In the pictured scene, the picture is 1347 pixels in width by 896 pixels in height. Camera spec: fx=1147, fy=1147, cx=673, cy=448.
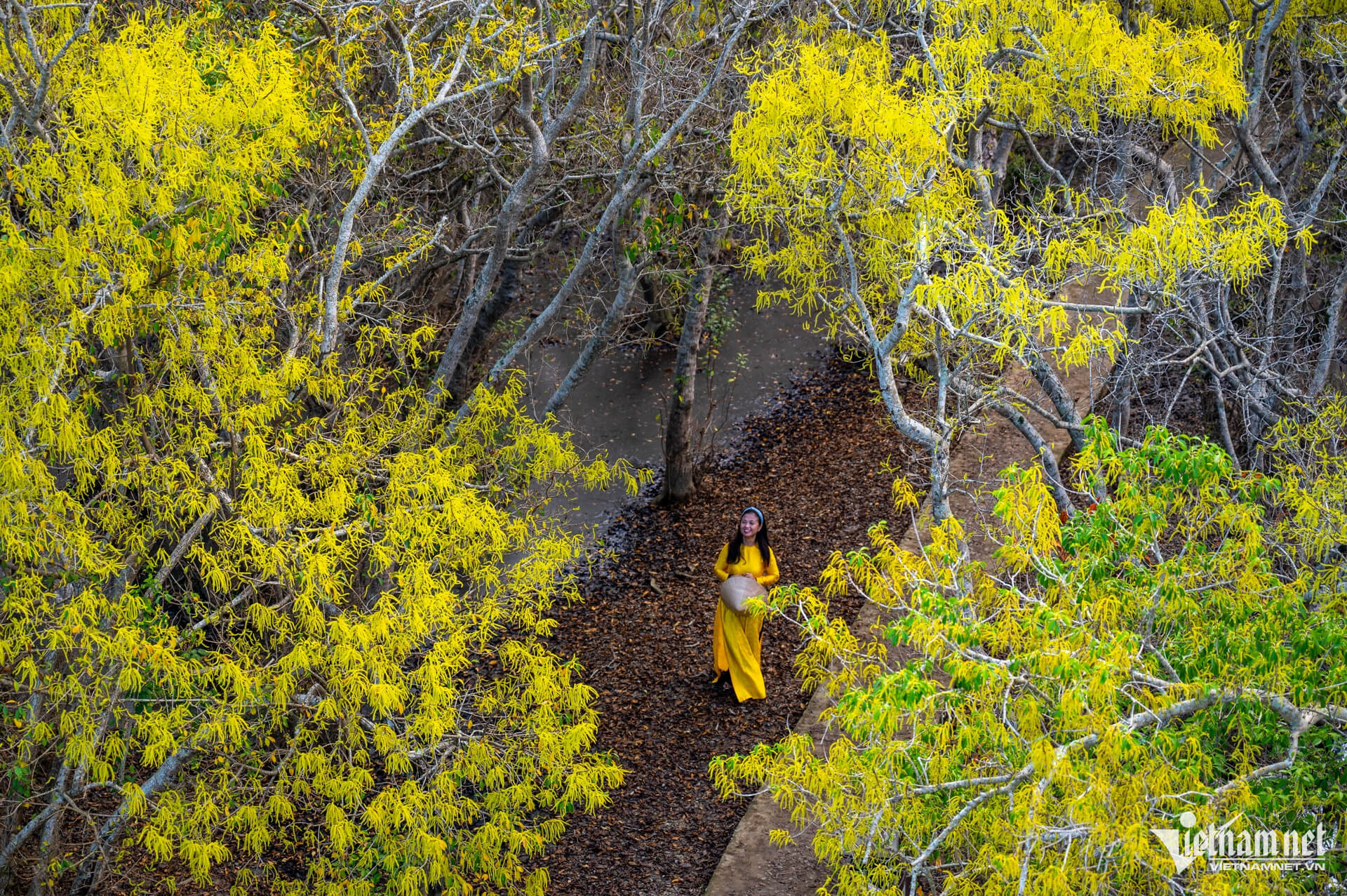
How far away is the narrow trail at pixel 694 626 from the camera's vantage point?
855 cm

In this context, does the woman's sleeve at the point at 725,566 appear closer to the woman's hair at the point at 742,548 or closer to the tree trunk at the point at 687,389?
the woman's hair at the point at 742,548

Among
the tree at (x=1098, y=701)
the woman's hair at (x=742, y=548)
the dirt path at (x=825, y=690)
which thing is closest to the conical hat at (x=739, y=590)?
the woman's hair at (x=742, y=548)

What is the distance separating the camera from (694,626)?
11078mm

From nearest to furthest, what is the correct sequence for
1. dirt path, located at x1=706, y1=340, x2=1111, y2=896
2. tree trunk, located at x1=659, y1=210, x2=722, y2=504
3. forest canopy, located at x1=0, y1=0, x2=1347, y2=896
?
forest canopy, located at x1=0, y1=0, x2=1347, y2=896
dirt path, located at x1=706, y1=340, x2=1111, y2=896
tree trunk, located at x1=659, y1=210, x2=722, y2=504

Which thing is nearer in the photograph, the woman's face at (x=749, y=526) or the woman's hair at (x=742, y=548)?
the woman's face at (x=749, y=526)

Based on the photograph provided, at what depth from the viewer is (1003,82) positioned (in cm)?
803

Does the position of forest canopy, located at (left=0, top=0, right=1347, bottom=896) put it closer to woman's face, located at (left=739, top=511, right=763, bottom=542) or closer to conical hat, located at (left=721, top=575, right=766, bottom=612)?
woman's face, located at (left=739, top=511, right=763, bottom=542)

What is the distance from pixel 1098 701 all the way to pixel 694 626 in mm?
6944

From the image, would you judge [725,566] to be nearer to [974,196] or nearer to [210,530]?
[974,196]

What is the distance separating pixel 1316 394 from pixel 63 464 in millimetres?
8886

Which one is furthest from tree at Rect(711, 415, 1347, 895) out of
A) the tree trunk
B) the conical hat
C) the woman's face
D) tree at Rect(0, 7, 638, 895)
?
the tree trunk

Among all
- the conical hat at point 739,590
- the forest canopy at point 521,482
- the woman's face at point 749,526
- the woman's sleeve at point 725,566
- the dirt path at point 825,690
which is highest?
the forest canopy at point 521,482

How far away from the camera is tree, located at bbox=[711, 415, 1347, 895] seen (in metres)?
4.23

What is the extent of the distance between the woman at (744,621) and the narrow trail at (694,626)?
25cm
